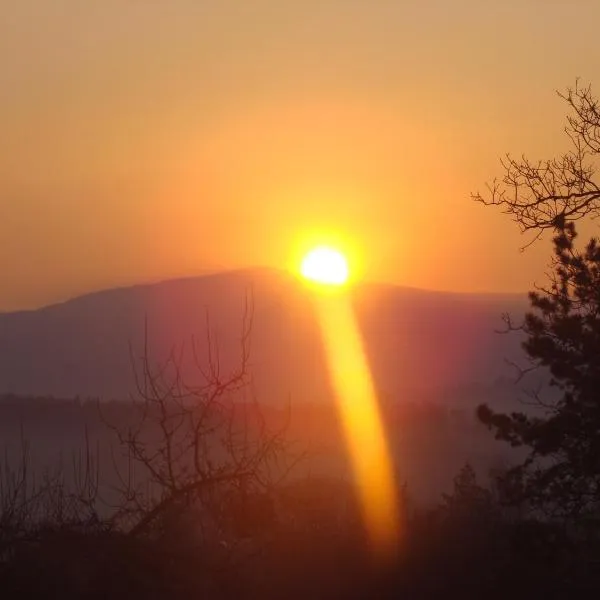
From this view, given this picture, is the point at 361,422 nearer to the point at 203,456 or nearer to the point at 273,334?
the point at 273,334

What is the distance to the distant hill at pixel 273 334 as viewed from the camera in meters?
91.6

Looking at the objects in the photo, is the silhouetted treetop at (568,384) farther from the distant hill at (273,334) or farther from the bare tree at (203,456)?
the distant hill at (273,334)

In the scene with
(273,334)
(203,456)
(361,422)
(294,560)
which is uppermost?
(273,334)

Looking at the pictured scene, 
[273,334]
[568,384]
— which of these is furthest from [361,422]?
[568,384]

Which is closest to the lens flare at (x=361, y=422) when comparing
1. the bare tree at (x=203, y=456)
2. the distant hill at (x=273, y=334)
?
the distant hill at (x=273, y=334)

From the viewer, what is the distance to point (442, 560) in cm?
1183

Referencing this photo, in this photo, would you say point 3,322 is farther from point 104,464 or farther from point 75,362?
point 104,464

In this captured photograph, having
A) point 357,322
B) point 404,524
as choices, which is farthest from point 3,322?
point 404,524

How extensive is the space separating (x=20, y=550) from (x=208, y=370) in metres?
2.82

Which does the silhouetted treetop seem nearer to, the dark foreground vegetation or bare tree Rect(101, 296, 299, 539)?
the dark foreground vegetation

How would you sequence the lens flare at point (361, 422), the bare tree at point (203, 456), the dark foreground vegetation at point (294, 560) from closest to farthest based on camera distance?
the dark foreground vegetation at point (294, 560), the bare tree at point (203, 456), the lens flare at point (361, 422)

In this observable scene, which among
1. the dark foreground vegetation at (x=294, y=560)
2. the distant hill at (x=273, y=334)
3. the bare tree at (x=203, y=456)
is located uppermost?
the distant hill at (x=273, y=334)

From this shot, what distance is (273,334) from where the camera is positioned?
96312mm

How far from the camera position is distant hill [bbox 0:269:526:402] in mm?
91562
